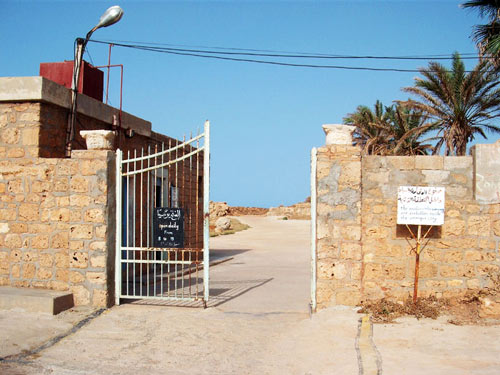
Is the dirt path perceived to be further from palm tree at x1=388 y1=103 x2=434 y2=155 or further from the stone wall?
palm tree at x1=388 y1=103 x2=434 y2=155

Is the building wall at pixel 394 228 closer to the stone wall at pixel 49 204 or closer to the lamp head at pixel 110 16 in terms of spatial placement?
the stone wall at pixel 49 204

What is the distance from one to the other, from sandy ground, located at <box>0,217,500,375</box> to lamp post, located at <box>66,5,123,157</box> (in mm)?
3417

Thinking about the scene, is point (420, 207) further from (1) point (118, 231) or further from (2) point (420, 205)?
(1) point (118, 231)

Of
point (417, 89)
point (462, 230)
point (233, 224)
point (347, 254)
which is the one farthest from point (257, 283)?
point (233, 224)

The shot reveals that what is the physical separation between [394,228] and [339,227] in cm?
80

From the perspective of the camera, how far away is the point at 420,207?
699 cm

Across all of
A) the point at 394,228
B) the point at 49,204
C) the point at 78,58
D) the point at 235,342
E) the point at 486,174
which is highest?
the point at 78,58

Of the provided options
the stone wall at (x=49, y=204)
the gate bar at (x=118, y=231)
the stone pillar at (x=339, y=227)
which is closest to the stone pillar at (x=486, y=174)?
the stone pillar at (x=339, y=227)

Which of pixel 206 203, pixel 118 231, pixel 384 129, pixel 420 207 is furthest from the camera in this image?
pixel 384 129

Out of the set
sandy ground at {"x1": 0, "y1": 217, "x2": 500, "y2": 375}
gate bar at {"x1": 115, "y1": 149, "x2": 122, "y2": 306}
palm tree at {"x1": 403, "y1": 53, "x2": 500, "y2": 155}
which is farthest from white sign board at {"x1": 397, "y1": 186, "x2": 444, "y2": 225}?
palm tree at {"x1": 403, "y1": 53, "x2": 500, "y2": 155}

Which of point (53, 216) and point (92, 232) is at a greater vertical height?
point (53, 216)

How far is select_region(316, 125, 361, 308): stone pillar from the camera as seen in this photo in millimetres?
7094

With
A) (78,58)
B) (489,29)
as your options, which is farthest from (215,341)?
(489,29)

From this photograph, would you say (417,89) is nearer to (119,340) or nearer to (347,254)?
(347,254)
